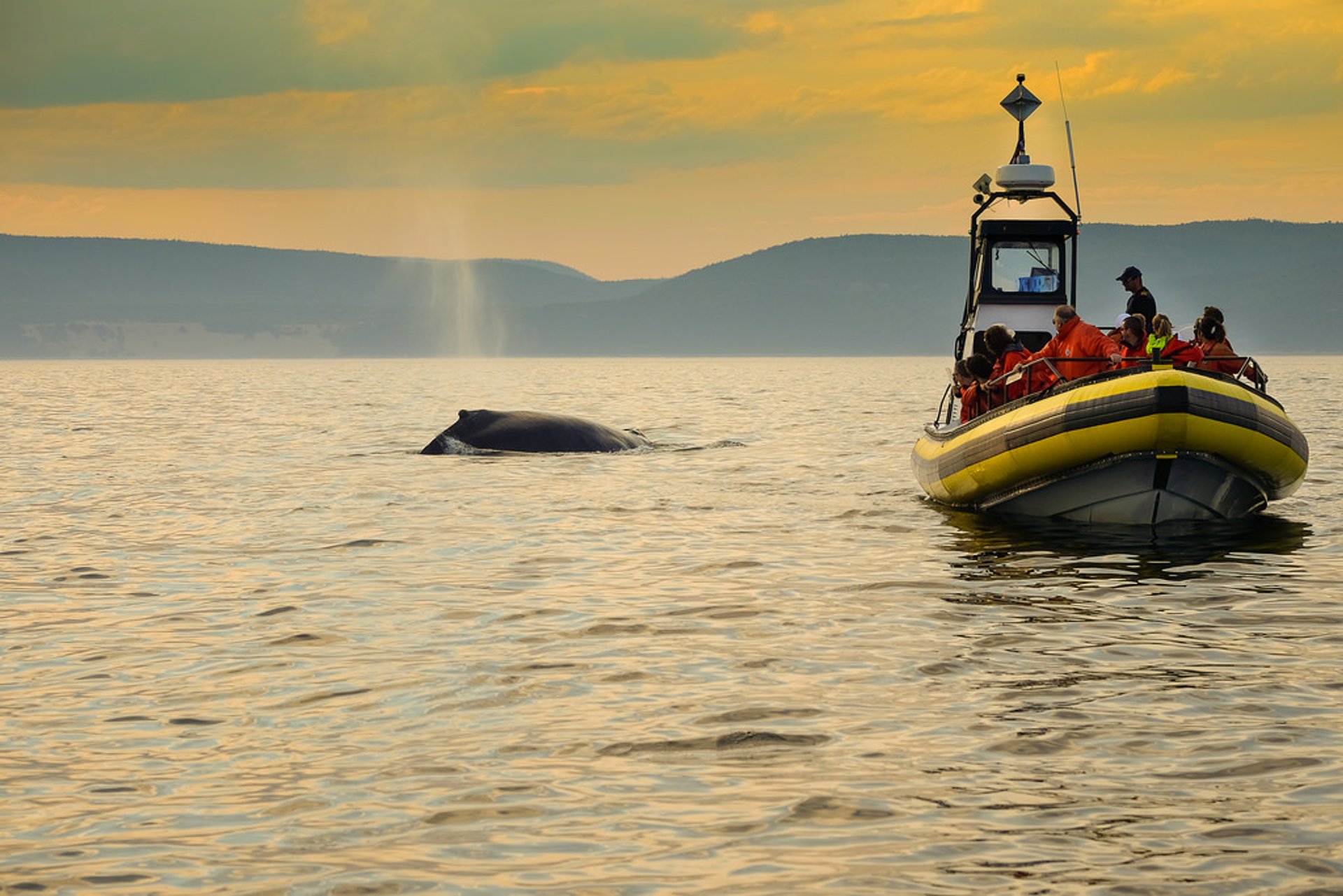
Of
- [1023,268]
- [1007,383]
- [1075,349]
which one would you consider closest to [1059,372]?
[1075,349]

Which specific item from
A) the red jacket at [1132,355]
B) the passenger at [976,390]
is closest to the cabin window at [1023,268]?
the passenger at [976,390]

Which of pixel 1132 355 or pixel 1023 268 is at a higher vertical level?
pixel 1023 268

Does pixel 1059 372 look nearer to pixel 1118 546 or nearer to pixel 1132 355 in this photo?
pixel 1132 355

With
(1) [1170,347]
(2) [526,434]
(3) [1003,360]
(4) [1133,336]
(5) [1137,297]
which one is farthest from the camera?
(2) [526,434]

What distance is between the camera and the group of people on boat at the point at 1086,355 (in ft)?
52.7

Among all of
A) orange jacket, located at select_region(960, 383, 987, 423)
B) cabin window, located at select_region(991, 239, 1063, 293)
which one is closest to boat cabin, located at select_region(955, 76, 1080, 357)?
cabin window, located at select_region(991, 239, 1063, 293)

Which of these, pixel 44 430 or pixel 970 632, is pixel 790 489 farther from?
pixel 44 430

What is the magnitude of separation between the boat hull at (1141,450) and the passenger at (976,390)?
95 cm

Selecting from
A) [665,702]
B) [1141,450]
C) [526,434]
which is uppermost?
[1141,450]

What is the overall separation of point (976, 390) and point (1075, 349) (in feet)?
5.99

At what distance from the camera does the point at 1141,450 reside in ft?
49.6

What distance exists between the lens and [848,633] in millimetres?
10477

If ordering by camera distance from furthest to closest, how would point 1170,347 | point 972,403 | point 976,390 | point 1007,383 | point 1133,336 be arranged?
point 972,403 < point 976,390 < point 1007,383 < point 1170,347 < point 1133,336

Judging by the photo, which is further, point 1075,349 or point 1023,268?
point 1023,268
